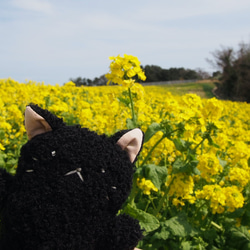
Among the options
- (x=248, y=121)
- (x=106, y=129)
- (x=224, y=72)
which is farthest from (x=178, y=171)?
(x=224, y=72)

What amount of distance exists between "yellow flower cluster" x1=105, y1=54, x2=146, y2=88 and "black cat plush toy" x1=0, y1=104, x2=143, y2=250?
0.68 metres

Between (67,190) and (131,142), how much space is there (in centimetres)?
31

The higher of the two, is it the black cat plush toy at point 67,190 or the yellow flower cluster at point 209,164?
the black cat plush toy at point 67,190


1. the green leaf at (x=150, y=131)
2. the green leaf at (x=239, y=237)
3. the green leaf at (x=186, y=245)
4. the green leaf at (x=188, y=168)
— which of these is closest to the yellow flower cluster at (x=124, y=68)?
the green leaf at (x=150, y=131)

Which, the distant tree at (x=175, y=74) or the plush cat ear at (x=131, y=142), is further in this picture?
the distant tree at (x=175, y=74)

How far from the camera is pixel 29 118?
3.62 ft

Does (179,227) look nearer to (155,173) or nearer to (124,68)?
(155,173)

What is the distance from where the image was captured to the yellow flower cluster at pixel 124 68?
5.77 ft

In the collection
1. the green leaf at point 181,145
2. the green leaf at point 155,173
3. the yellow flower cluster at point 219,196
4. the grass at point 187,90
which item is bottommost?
the grass at point 187,90

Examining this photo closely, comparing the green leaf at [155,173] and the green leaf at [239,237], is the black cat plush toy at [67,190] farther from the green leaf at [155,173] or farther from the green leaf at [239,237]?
the green leaf at [239,237]

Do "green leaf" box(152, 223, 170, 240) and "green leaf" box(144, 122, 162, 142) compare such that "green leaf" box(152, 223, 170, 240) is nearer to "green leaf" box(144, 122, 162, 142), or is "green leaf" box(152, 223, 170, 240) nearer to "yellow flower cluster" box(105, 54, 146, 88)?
"green leaf" box(144, 122, 162, 142)

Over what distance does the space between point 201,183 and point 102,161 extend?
1.45 meters

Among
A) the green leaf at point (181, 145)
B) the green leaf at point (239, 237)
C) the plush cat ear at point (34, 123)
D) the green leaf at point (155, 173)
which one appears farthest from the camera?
the green leaf at point (239, 237)

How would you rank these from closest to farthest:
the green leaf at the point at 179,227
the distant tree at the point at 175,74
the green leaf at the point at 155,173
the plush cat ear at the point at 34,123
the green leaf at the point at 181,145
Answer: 1. the plush cat ear at the point at 34,123
2. the green leaf at the point at 155,173
3. the green leaf at the point at 179,227
4. the green leaf at the point at 181,145
5. the distant tree at the point at 175,74
